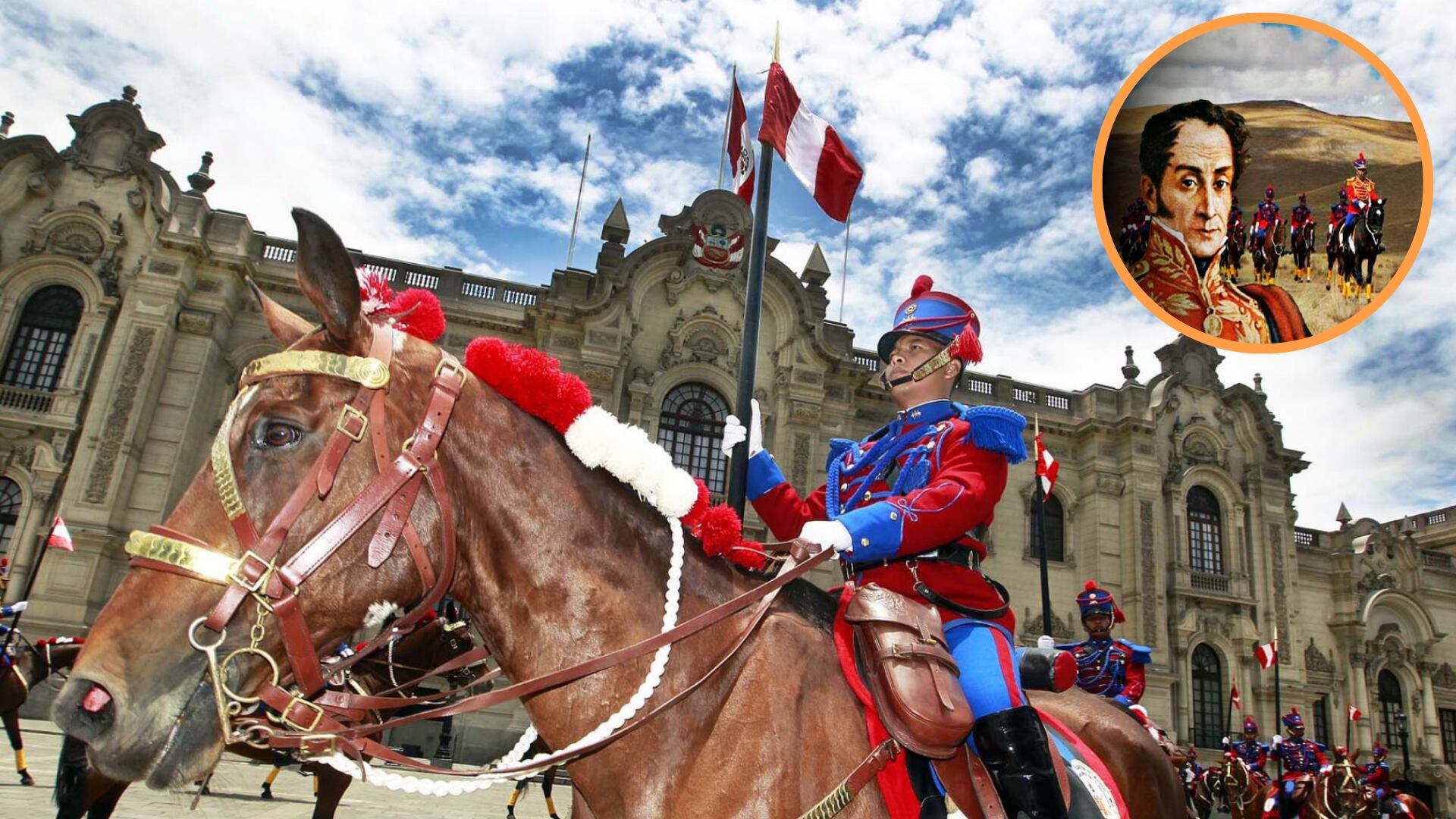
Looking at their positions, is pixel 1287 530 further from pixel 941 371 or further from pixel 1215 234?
pixel 941 371

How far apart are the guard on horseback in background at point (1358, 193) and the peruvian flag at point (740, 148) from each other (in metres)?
4.33

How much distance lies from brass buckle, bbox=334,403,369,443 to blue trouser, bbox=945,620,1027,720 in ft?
6.21

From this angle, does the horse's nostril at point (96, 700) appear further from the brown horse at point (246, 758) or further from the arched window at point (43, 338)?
the arched window at point (43, 338)

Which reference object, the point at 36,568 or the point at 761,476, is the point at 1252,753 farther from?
the point at 36,568

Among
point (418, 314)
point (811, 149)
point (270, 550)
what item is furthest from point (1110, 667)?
point (270, 550)

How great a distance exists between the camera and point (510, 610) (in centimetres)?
244

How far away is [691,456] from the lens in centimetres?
2380

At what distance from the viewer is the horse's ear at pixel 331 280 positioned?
2.20 meters

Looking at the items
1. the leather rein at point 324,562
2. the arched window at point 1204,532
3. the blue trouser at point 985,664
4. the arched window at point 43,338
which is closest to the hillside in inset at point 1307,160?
the blue trouser at point 985,664

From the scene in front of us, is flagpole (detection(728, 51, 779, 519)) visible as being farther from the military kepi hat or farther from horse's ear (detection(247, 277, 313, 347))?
horse's ear (detection(247, 277, 313, 347))

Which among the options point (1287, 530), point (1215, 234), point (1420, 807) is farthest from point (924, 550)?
point (1287, 530)

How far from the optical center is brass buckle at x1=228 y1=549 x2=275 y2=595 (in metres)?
2.00

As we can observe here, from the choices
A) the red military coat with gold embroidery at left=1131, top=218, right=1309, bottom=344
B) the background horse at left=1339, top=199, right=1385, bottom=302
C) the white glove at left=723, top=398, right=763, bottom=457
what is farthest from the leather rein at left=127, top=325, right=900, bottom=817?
the background horse at left=1339, top=199, right=1385, bottom=302

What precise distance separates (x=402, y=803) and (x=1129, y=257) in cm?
1130
